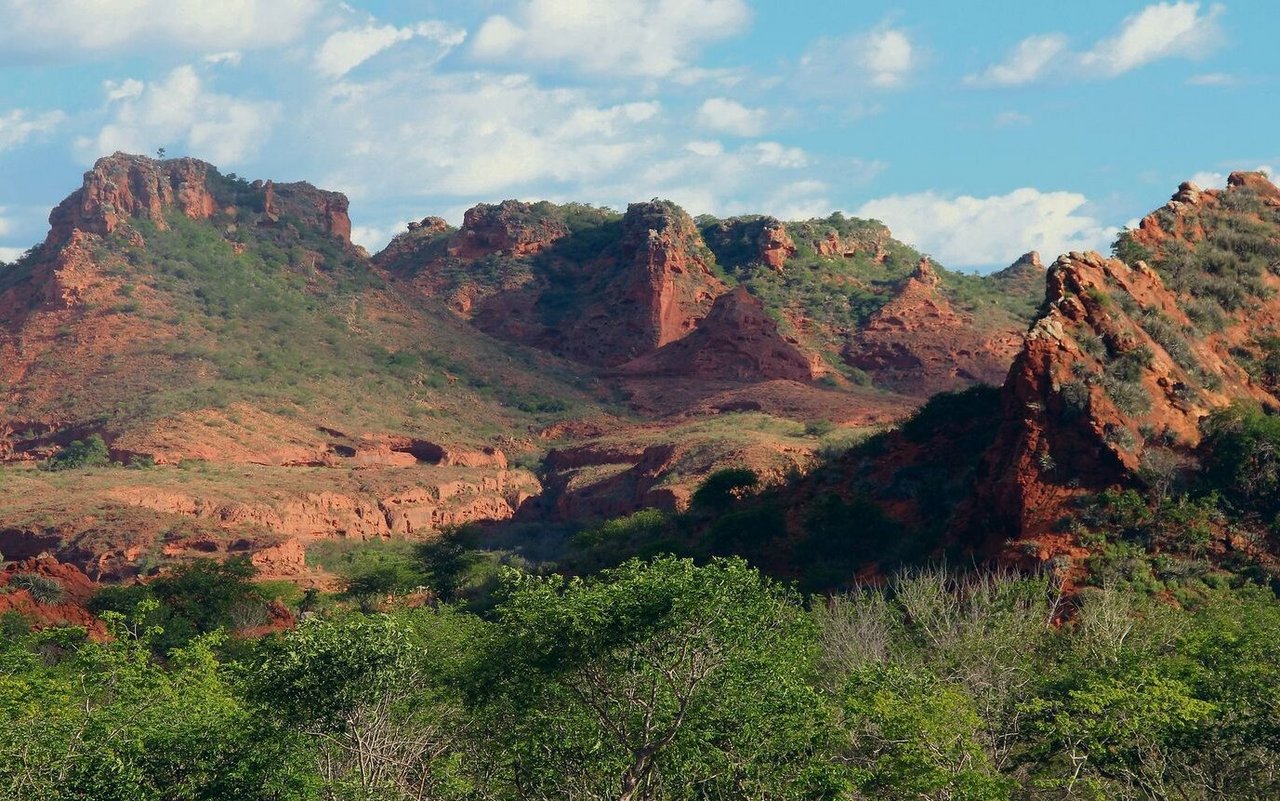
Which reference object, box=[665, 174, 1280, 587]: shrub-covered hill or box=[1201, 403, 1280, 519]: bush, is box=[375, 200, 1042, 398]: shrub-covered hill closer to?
box=[665, 174, 1280, 587]: shrub-covered hill

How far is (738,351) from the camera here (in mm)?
99875

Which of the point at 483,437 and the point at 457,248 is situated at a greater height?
the point at 457,248

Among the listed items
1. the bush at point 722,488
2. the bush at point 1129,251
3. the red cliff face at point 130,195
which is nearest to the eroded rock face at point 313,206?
the red cliff face at point 130,195

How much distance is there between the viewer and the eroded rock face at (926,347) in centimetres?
10350

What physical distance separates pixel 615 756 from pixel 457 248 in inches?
4075

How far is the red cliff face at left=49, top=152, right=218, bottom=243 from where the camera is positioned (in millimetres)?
101000

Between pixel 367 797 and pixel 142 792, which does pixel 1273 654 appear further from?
pixel 142 792

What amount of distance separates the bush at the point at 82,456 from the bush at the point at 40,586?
2583 centimetres

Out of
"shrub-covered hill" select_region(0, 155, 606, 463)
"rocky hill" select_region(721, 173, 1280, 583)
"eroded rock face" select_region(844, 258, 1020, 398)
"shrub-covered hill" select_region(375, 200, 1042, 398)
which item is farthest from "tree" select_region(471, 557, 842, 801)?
"eroded rock face" select_region(844, 258, 1020, 398)

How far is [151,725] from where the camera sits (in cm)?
2319

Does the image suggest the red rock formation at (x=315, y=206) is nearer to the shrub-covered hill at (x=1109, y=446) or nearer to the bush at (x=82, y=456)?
the bush at (x=82, y=456)

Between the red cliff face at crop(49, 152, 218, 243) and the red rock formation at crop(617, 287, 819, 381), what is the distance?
106 ft

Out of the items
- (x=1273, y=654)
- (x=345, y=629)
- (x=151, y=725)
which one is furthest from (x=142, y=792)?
(x=1273, y=654)

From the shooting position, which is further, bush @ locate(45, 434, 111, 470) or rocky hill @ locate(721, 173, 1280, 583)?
bush @ locate(45, 434, 111, 470)
